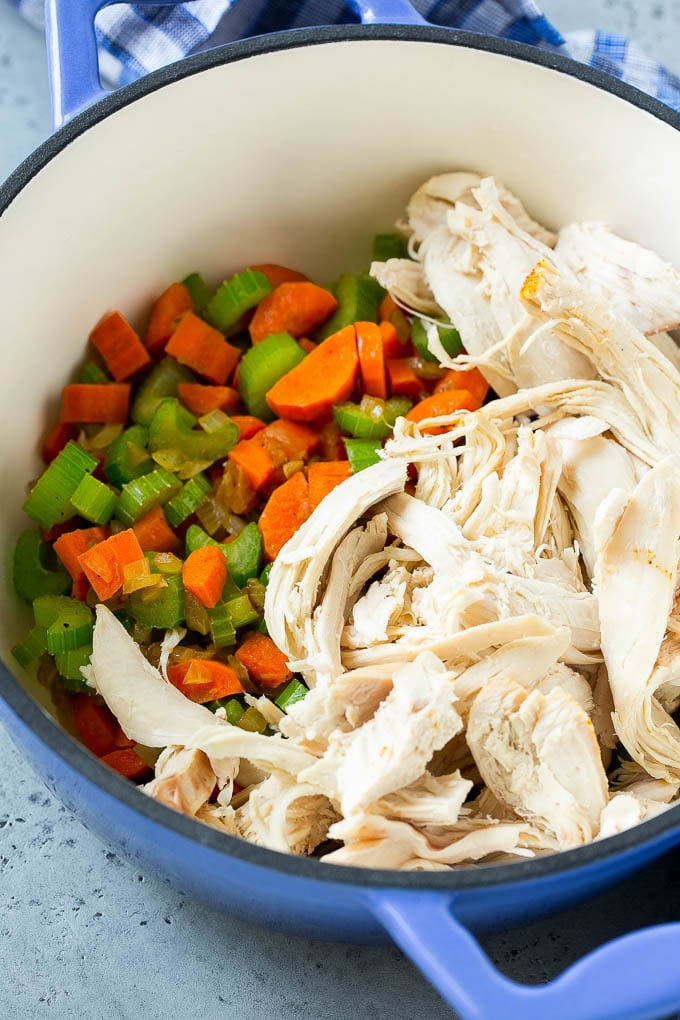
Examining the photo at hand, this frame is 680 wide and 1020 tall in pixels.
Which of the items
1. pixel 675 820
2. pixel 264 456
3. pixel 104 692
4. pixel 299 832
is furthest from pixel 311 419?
pixel 675 820

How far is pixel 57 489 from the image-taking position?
1.76 metres

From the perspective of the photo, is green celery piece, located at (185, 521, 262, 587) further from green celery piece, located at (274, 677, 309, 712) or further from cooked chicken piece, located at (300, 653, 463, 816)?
cooked chicken piece, located at (300, 653, 463, 816)

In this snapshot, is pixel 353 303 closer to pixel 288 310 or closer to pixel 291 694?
pixel 288 310

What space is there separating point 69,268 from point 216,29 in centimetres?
68

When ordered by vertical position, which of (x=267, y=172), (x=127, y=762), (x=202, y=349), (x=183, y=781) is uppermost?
(x=267, y=172)

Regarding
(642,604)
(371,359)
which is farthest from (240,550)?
(642,604)

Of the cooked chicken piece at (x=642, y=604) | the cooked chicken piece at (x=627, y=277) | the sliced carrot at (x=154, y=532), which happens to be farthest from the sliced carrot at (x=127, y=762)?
the cooked chicken piece at (x=627, y=277)

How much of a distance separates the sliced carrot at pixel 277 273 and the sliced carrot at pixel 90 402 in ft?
1.25

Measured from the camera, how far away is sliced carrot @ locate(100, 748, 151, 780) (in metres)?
1.58

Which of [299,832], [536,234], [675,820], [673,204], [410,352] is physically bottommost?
[299,832]

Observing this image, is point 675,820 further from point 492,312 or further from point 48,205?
point 48,205

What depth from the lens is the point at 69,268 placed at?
1.82 meters

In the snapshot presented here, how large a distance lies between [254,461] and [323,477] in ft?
0.40

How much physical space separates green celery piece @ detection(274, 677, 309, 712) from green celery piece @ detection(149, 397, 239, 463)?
0.44 m
